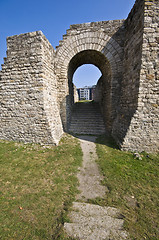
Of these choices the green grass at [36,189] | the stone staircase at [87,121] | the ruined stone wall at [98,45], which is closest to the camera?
the green grass at [36,189]

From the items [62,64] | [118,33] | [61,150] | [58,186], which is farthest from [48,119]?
[118,33]

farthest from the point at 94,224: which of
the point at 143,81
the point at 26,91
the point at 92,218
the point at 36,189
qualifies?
the point at 26,91

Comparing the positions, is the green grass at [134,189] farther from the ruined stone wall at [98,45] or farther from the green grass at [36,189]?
the ruined stone wall at [98,45]

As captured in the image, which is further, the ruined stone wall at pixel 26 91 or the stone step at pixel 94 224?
the ruined stone wall at pixel 26 91

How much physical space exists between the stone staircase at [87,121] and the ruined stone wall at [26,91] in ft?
9.88

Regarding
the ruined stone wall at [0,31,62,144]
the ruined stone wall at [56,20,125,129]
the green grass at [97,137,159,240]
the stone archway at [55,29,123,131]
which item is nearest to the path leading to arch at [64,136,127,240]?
the green grass at [97,137,159,240]

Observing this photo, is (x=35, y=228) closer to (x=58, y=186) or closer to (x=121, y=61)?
(x=58, y=186)

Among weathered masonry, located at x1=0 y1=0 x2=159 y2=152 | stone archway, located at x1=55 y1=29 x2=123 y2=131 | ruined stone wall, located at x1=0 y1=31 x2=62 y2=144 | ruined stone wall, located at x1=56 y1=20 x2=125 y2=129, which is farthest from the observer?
stone archway, located at x1=55 y1=29 x2=123 y2=131

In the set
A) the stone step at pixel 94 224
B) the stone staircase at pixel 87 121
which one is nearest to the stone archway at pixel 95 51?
the stone staircase at pixel 87 121

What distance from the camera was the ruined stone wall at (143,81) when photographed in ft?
15.0

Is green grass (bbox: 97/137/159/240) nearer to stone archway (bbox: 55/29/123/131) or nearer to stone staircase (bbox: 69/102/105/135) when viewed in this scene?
stone staircase (bbox: 69/102/105/135)

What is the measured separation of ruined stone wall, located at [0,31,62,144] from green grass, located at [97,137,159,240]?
349 centimetres

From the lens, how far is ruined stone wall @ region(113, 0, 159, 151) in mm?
4574

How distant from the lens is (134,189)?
3221mm
